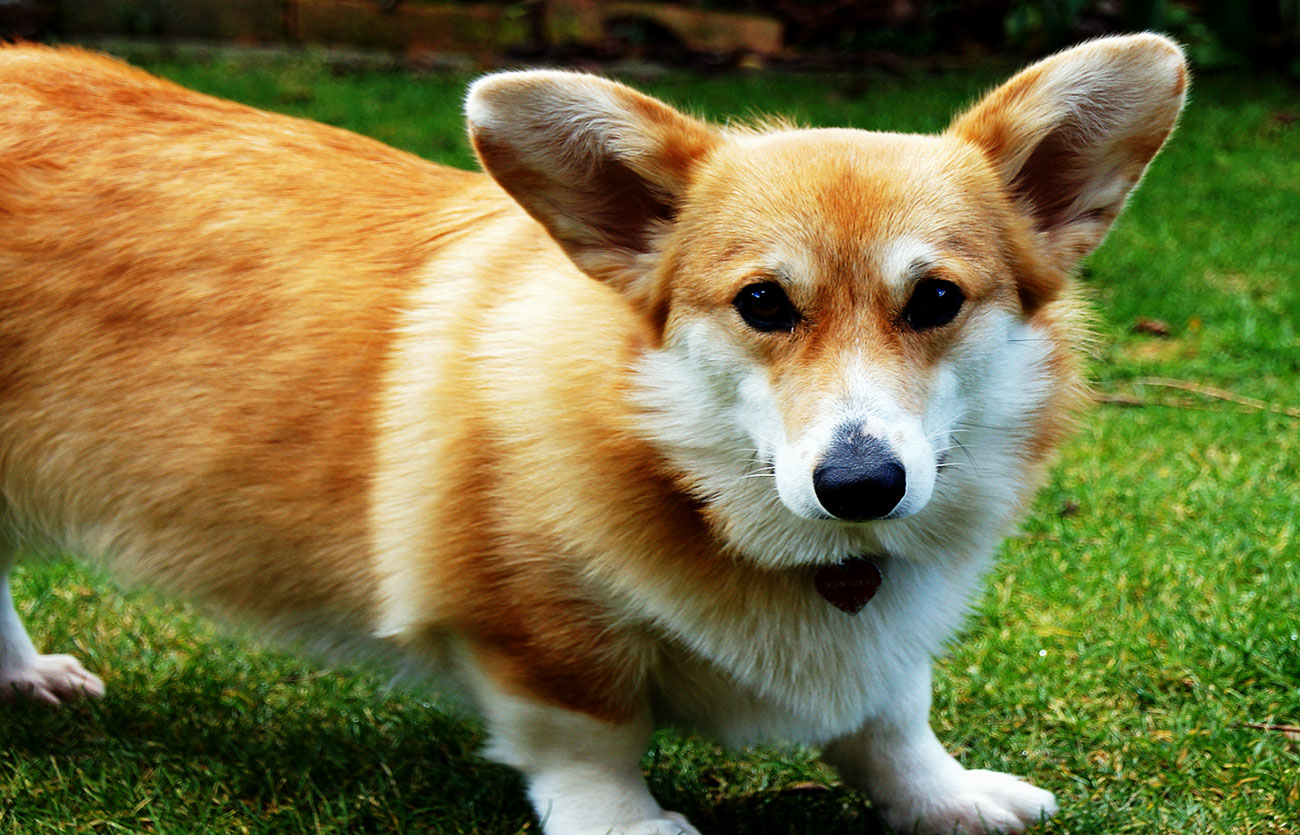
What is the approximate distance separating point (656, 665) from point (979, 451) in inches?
27.1

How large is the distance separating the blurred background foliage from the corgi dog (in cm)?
717

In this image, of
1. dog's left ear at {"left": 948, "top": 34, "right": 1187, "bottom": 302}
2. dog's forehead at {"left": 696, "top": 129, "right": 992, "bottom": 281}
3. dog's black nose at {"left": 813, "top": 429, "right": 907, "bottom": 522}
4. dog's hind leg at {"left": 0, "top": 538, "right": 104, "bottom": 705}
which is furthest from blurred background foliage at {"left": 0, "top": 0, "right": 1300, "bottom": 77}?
dog's black nose at {"left": 813, "top": 429, "right": 907, "bottom": 522}

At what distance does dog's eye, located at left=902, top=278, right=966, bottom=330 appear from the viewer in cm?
→ 212

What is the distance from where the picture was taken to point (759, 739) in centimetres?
255

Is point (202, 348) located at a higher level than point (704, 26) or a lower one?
higher

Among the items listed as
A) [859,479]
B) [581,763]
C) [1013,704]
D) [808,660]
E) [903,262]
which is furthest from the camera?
[1013,704]

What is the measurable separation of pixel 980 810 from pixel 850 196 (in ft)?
3.98

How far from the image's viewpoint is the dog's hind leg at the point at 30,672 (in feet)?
9.93

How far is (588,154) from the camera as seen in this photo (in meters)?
2.27

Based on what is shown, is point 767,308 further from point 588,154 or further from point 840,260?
point 588,154

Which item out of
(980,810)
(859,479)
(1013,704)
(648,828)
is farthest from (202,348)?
(1013,704)

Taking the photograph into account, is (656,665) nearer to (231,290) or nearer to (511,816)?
(511,816)

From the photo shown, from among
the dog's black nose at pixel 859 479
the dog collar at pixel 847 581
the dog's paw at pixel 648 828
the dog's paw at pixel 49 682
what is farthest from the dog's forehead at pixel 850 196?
the dog's paw at pixel 49 682

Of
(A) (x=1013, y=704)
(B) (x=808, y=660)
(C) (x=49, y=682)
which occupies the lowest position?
(C) (x=49, y=682)
